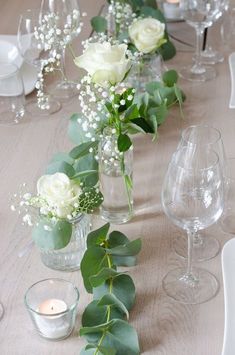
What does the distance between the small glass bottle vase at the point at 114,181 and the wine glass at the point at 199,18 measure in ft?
1.85

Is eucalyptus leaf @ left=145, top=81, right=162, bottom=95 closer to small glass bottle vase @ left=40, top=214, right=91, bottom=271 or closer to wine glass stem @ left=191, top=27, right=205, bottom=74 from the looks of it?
wine glass stem @ left=191, top=27, right=205, bottom=74

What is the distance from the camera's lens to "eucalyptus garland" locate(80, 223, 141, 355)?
3.25 ft

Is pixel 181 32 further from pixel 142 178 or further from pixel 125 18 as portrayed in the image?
pixel 142 178

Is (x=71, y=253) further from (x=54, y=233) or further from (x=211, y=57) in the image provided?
(x=211, y=57)

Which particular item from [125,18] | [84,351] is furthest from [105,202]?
[125,18]

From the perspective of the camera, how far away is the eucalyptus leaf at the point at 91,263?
3.55 feet

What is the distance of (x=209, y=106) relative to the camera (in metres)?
1.63

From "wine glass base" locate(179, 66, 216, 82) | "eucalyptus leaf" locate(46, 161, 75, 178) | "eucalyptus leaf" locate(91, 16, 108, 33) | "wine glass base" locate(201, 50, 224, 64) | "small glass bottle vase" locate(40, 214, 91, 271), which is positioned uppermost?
"eucalyptus leaf" locate(46, 161, 75, 178)

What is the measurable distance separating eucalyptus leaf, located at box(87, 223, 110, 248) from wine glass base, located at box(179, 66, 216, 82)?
0.71 m

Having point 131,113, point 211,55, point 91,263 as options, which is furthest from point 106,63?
point 211,55

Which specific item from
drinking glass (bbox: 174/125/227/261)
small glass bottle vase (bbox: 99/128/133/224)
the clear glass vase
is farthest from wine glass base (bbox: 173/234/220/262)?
the clear glass vase

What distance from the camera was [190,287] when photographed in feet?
3.73

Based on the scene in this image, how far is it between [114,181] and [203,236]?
0.18 metres

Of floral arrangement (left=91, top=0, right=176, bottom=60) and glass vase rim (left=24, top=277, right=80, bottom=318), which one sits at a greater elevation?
floral arrangement (left=91, top=0, right=176, bottom=60)
